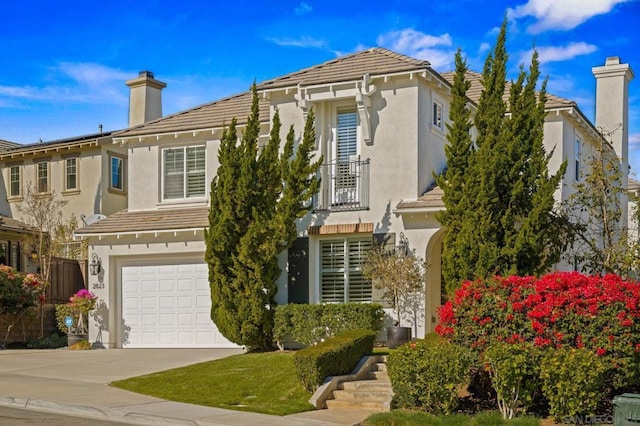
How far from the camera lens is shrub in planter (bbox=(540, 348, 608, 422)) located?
1216 cm

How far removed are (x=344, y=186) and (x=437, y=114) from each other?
2924 millimetres

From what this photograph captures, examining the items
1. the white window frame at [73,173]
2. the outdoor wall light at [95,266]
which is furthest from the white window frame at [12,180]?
the outdoor wall light at [95,266]

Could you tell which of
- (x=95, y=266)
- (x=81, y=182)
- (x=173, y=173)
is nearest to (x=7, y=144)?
(x=81, y=182)

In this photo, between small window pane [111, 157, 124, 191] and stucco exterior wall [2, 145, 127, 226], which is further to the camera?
small window pane [111, 157, 124, 191]

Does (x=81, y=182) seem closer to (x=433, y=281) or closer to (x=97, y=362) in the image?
(x=97, y=362)

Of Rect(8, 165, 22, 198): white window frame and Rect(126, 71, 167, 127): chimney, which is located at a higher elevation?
Rect(126, 71, 167, 127): chimney

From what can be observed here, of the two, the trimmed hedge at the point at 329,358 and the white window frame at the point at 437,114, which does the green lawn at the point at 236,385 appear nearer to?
the trimmed hedge at the point at 329,358

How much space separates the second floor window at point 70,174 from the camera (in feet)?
102

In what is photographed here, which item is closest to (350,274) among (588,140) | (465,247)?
(465,247)

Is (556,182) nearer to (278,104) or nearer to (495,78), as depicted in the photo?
(495,78)

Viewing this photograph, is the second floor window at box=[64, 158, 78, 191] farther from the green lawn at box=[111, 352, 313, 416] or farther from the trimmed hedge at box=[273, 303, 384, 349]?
the green lawn at box=[111, 352, 313, 416]

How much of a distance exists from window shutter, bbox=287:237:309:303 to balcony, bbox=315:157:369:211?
988mm

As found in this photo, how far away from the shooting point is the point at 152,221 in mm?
22547

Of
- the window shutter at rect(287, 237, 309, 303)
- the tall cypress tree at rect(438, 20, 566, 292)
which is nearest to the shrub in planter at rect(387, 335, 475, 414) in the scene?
the tall cypress tree at rect(438, 20, 566, 292)
